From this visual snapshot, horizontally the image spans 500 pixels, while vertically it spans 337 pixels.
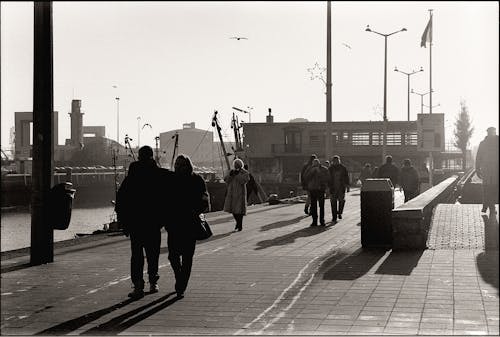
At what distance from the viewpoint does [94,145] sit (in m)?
78.8

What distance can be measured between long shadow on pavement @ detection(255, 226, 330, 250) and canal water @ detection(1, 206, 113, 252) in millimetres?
15317

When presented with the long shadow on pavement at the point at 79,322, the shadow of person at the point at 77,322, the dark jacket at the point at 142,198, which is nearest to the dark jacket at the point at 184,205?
the dark jacket at the point at 142,198

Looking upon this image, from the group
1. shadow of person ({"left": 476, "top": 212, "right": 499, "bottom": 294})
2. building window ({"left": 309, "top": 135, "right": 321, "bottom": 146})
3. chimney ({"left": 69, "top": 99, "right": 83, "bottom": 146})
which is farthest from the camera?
building window ({"left": 309, "top": 135, "right": 321, "bottom": 146})

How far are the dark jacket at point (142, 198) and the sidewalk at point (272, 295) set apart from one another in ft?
2.65

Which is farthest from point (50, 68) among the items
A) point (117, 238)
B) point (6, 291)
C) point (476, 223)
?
point (476, 223)

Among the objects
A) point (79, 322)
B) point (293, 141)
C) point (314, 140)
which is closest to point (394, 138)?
point (314, 140)

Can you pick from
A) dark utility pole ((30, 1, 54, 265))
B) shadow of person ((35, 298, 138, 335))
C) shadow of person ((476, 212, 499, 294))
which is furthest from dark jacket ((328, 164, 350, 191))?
shadow of person ((35, 298, 138, 335))

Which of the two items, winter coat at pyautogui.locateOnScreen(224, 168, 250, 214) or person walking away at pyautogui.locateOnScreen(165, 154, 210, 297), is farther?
winter coat at pyautogui.locateOnScreen(224, 168, 250, 214)

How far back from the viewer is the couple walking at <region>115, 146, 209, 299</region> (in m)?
8.68

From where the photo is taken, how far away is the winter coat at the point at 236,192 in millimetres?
17156

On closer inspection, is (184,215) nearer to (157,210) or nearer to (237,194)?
(157,210)

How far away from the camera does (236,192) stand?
1750 centimetres

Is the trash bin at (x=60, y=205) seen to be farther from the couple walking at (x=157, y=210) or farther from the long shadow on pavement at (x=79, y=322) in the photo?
the long shadow on pavement at (x=79, y=322)

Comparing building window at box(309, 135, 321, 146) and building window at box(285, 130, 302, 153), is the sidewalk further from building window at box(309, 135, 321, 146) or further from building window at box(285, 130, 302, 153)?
building window at box(285, 130, 302, 153)
